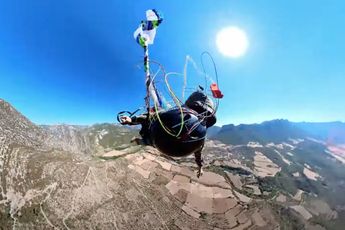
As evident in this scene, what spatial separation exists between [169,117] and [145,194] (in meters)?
51.9

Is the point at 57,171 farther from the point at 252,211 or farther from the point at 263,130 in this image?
the point at 263,130

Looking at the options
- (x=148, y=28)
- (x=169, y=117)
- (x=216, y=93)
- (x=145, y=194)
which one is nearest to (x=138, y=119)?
(x=169, y=117)

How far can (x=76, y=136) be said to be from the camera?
15800 cm

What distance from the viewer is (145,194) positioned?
5422cm

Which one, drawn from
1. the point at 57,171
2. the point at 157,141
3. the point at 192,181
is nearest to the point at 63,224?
the point at 57,171

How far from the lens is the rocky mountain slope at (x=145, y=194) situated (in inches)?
1977

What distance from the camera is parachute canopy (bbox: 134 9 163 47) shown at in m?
5.54

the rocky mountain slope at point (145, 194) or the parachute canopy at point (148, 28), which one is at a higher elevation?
the parachute canopy at point (148, 28)

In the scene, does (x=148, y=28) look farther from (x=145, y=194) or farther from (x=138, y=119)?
(x=145, y=194)

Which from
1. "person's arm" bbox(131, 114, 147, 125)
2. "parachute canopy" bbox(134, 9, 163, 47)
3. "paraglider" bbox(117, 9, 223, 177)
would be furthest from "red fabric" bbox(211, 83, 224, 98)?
"parachute canopy" bbox(134, 9, 163, 47)

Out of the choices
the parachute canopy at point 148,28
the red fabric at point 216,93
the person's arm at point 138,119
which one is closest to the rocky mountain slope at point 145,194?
the person's arm at point 138,119

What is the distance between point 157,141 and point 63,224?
172 ft

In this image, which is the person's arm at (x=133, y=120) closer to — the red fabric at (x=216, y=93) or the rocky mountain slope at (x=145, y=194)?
the red fabric at (x=216, y=93)

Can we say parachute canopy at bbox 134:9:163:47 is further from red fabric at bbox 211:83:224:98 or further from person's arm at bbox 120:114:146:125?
red fabric at bbox 211:83:224:98
